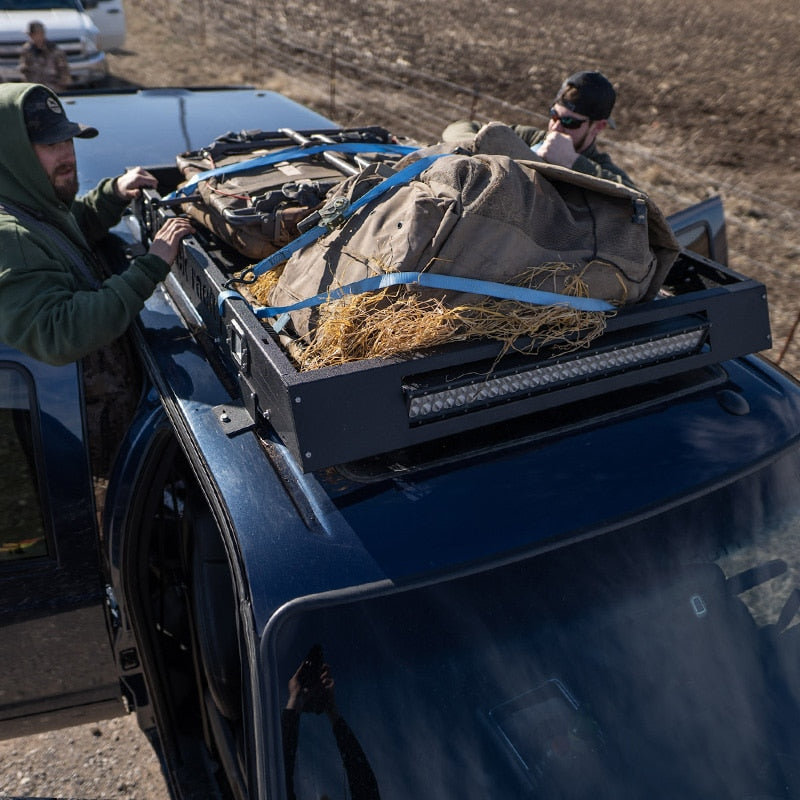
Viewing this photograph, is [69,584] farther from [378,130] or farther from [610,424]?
[378,130]

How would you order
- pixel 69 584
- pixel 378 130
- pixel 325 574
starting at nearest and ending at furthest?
1. pixel 325 574
2. pixel 69 584
3. pixel 378 130

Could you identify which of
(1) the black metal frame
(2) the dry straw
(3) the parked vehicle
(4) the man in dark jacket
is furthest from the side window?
(3) the parked vehicle

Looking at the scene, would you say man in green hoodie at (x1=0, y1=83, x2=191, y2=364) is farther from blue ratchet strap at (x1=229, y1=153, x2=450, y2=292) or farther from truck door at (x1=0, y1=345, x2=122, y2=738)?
blue ratchet strap at (x1=229, y1=153, x2=450, y2=292)

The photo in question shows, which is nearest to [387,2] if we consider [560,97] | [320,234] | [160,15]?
[160,15]

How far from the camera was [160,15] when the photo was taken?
756 inches

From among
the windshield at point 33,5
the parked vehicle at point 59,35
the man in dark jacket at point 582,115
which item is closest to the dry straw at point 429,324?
the man in dark jacket at point 582,115

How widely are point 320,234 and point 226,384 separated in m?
0.49

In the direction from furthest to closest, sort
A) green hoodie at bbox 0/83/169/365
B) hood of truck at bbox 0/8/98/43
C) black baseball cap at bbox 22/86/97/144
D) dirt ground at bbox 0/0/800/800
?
1. hood of truck at bbox 0/8/98/43
2. dirt ground at bbox 0/0/800/800
3. black baseball cap at bbox 22/86/97/144
4. green hoodie at bbox 0/83/169/365

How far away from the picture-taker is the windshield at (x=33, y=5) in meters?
11.9

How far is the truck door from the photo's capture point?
2551 mm

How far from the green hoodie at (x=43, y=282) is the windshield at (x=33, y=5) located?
10952mm

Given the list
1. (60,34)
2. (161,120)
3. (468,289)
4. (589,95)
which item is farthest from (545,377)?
(60,34)

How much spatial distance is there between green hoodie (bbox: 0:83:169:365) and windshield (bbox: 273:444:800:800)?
110 cm

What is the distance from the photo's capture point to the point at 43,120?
2.75 metres
